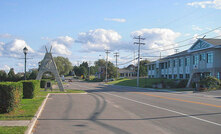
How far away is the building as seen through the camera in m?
40.4

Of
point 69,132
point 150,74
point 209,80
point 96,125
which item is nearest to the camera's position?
point 69,132

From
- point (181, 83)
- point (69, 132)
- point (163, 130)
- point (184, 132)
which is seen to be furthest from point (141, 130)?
point (181, 83)

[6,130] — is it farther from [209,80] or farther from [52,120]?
[209,80]

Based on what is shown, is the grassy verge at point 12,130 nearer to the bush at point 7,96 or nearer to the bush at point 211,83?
the bush at point 7,96

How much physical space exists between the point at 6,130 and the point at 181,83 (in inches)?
1685

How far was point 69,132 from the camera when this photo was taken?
809 cm

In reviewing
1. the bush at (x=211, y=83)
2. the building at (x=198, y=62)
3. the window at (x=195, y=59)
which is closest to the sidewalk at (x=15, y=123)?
the bush at (x=211, y=83)

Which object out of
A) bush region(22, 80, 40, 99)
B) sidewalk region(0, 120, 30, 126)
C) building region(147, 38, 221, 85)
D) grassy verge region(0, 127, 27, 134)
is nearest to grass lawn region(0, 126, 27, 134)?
grassy verge region(0, 127, 27, 134)

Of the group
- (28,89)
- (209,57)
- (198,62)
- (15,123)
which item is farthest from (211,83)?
(15,123)

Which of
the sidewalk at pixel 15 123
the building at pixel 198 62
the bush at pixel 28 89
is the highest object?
the building at pixel 198 62

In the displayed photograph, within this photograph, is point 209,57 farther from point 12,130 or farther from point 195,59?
point 12,130

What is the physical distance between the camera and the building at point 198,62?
4044 centimetres

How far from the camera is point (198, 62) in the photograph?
4622cm

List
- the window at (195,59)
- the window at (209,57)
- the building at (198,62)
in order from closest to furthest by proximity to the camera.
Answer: the building at (198,62), the window at (209,57), the window at (195,59)
